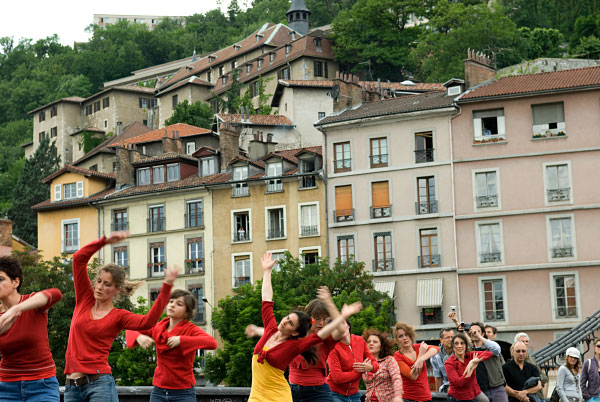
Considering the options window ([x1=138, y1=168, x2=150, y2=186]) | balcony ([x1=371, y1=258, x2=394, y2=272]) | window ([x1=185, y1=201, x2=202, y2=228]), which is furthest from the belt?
window ([x1=138, y1=168, x2=150, y2=186])

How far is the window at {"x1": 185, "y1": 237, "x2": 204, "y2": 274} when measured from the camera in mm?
56344

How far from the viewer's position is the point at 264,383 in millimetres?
9602

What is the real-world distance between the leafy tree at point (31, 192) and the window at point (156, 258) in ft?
91.6

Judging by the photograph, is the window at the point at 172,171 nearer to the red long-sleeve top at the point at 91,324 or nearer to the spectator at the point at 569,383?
the spectator at the point at 569,383

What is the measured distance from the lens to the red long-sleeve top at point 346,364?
11336mm

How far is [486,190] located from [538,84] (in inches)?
245

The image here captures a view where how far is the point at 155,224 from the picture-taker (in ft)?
193

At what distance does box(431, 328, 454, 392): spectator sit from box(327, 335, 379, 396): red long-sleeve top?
3348mm

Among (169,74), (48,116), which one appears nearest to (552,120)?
(48,116)

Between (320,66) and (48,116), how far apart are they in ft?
122

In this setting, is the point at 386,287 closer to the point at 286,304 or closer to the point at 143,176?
the point at 286,304

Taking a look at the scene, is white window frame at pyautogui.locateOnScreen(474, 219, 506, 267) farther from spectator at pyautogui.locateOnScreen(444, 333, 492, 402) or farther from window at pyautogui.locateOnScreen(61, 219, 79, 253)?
spectator at pyautogui.locateOnScreen(444, 333, 492, 402)

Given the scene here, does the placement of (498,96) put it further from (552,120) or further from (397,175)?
(397,175)

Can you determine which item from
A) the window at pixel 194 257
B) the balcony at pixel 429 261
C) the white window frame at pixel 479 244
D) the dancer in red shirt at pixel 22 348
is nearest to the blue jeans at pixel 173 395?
the dancer in red shirt at pixel 22 348
